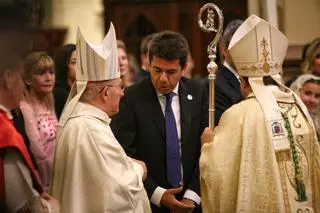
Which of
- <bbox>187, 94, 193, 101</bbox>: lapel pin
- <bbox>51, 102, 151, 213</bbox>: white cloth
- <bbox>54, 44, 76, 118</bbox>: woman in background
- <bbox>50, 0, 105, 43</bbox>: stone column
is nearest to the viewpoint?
<bbox>51, 102, 151, 213</bbox>: white cloth

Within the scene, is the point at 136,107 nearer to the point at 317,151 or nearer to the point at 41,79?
the point at 41,79

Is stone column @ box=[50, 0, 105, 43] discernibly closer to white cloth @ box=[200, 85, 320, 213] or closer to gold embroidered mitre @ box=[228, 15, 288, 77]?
gold embroidered mitre @ box=[228, 15, 288, 77]

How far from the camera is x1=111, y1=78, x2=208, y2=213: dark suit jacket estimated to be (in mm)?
5195

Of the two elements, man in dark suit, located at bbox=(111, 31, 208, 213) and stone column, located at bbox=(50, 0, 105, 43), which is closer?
man in dark suit, located at bbox=(111, 31, 208, 213)

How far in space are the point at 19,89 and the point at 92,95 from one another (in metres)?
0.72

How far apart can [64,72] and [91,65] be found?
1.11 metres

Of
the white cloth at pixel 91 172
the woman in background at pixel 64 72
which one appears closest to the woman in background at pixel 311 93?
the woman in background at pixel 64 72

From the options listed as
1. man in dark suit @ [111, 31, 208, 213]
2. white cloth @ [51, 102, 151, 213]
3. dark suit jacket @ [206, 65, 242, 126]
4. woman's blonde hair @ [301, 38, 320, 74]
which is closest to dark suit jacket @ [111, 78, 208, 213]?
man in dark suit @ [111, 31, 208, 213]

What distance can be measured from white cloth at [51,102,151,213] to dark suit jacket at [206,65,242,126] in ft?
3.14

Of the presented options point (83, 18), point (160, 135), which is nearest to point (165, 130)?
point (160, 135)

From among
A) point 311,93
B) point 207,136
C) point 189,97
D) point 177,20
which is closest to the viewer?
point 207,136

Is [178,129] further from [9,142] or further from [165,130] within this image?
[9,142]

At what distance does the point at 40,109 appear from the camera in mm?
5328

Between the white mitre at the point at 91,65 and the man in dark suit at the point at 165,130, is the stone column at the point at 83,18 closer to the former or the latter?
the man in dark suit at the point at 165,130
